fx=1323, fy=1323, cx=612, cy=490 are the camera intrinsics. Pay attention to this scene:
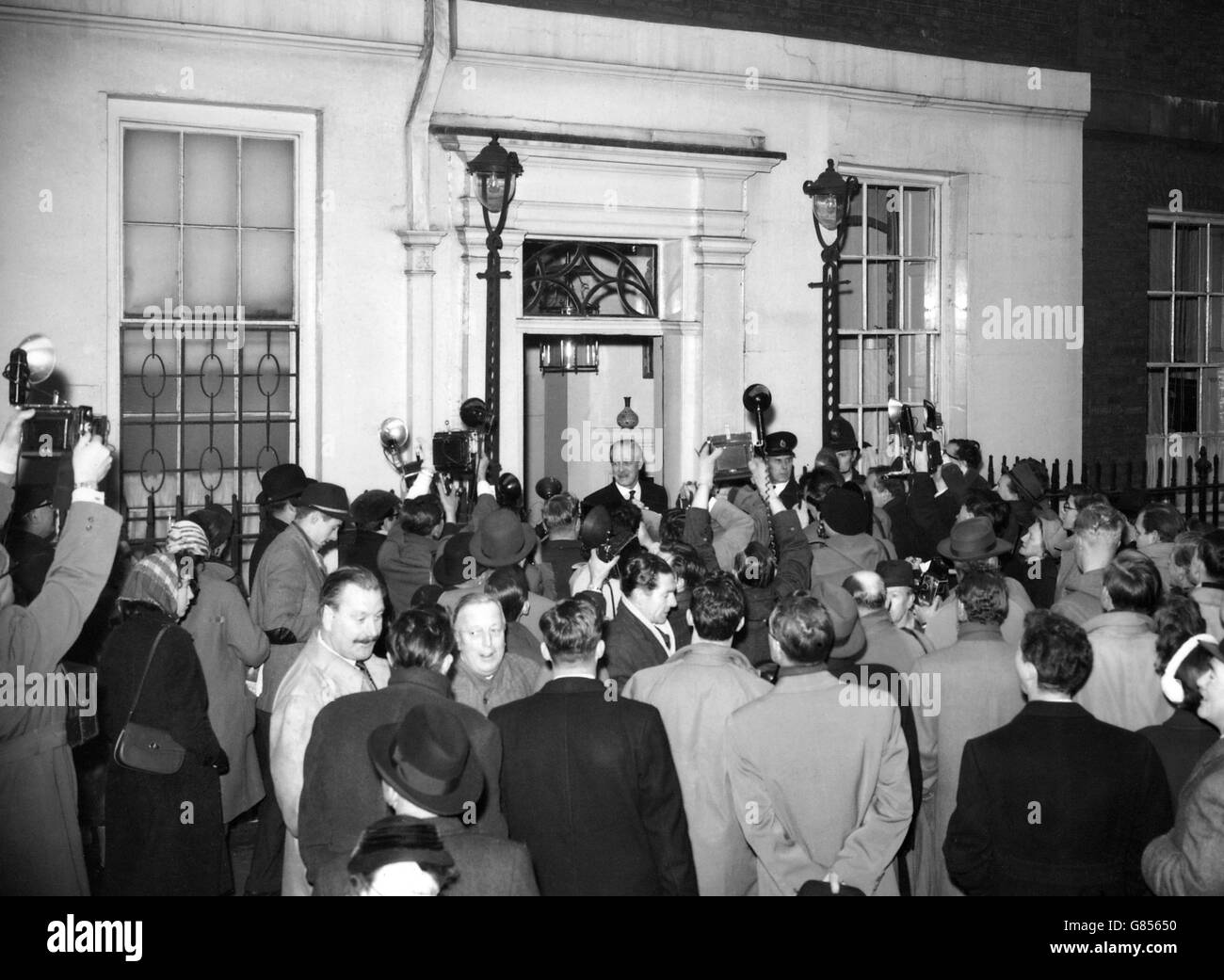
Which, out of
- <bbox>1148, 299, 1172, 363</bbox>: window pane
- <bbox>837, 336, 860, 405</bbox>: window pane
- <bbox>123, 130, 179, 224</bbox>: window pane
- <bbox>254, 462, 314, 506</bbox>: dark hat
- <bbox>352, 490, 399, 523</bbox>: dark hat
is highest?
<bbox>123, 130, 179, 224</bbox>: window pane

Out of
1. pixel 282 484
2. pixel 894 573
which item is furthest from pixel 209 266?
pixel 894 573

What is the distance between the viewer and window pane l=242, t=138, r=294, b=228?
9.61m

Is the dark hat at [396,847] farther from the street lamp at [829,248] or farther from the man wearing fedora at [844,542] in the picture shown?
the street lamp at [829,248]

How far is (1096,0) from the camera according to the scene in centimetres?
1259

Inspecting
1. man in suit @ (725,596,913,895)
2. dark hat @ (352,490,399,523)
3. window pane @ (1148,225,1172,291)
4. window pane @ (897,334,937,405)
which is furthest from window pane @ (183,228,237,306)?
window pane @ (1148,225,1172,291)

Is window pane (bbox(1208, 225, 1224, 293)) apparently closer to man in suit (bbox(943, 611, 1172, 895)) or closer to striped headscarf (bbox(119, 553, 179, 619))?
man in suit (bbox(943, 611, 1172, 895))

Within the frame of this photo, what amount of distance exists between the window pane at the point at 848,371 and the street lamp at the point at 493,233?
3.44m

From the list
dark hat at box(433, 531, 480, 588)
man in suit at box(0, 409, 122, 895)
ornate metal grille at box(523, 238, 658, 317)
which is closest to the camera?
man in suit at box(0, 409, 122, 895)

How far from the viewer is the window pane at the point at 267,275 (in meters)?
9.68

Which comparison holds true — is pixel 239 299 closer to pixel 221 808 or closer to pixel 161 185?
pixel 161 185

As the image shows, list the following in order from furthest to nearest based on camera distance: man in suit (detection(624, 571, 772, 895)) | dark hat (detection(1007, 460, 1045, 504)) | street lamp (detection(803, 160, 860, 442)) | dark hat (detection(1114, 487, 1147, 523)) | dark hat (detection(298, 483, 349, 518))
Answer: street lamp (detection(803, 160, 860, 442)) < dark hat (detection(1114, 487, 1147, 523)) < dark hat (detection(1007, 460, 1045, 504)) < dark hat (detection(298, 483, 349, 518)) < man in suit (detection(624, 571, 772, 895))

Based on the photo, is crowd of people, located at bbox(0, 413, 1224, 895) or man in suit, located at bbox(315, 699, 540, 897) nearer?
man in suit, located at bbox(315, 699, 540, 897)

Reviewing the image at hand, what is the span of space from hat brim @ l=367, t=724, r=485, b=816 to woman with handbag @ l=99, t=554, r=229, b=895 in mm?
1942

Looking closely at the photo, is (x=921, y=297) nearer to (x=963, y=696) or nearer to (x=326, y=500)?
(x=326, y=500)
